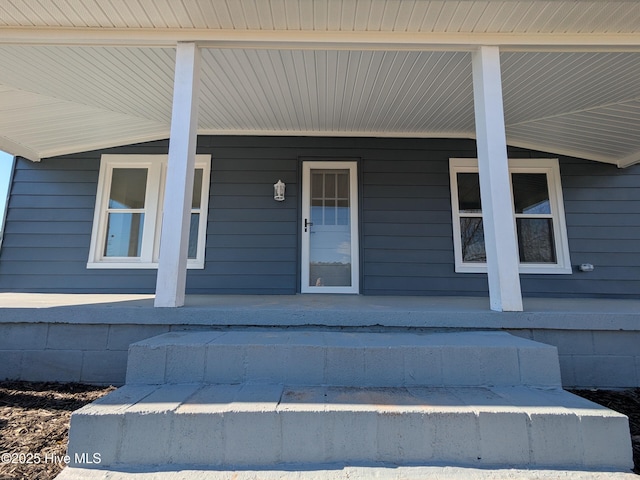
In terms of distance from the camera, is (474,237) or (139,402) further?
(474,237)

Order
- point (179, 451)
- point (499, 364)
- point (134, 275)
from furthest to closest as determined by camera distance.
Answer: point (134, 275) < point (499, 364) < point (179, 451)

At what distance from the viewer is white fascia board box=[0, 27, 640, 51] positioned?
2469mm

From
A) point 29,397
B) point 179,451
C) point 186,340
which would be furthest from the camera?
point 29,397

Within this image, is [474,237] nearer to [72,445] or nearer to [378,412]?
[378,412]

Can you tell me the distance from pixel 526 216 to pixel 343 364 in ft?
12.2

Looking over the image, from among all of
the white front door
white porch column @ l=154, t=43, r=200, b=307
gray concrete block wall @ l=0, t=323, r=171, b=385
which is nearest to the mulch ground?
gray concrete block wall @ l=0, t=323, r=171, b=385

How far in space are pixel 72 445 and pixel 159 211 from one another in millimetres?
3300

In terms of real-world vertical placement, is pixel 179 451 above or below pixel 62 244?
below

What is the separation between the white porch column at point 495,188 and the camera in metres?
2.27

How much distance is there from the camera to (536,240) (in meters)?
4.16

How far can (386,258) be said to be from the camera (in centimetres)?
401

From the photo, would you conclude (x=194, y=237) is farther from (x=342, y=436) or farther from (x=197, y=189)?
(x=342, y=436)

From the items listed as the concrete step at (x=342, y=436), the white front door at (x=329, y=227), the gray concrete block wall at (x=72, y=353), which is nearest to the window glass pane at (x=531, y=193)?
the white front door at (x=329, y=227)

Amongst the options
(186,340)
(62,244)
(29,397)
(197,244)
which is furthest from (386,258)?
(62,244)
